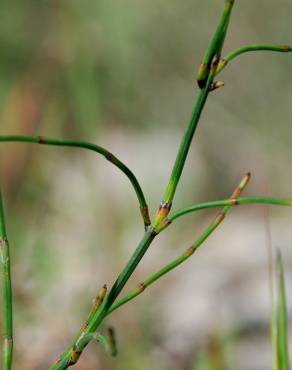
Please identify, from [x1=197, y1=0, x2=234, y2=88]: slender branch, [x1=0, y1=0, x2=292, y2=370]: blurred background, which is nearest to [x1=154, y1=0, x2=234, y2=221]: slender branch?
[x1=197, y1=0, x2=234, y2=88]: slender branch

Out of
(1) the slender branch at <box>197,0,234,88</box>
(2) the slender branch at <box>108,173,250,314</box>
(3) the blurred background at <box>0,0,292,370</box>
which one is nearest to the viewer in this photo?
(1) the slender branch at <box>197,0,234,88</box>

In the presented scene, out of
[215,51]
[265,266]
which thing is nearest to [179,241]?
[265,266]

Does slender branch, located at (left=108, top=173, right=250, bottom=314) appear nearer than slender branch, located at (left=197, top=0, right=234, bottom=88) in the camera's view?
No

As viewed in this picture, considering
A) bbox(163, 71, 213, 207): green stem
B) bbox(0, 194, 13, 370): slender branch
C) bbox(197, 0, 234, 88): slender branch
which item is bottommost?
bbox(0, 194, 13, 370): slender branch

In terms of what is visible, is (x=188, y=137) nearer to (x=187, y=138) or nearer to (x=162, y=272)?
(x=187, y=138)

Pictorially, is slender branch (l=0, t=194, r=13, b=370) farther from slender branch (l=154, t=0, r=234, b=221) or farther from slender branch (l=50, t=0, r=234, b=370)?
slender branch (l=154, t=0, r=234, b=221)

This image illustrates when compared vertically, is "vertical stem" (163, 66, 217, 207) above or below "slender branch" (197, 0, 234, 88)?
below

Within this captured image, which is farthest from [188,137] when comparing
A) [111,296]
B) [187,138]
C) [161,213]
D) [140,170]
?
[140,170]

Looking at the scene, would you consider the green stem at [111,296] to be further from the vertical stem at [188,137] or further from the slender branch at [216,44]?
the slender branch at [216,44]
